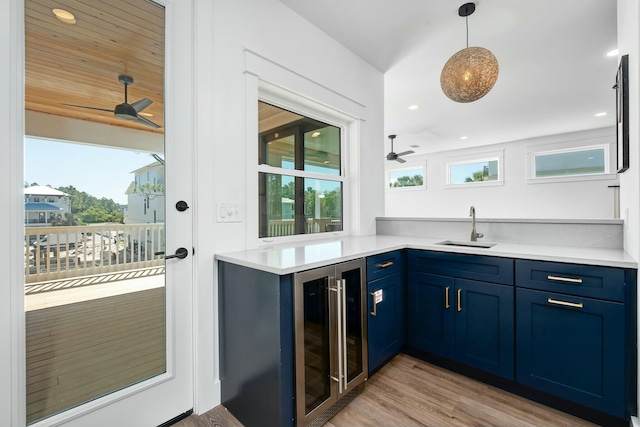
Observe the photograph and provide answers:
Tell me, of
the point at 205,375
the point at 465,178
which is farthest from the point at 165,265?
the point at 465,178

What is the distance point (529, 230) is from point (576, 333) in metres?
0.89

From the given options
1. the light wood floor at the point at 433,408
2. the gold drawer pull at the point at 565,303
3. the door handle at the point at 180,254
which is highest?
the door handle at the point at 180,254

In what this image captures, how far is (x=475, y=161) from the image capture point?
7207mm

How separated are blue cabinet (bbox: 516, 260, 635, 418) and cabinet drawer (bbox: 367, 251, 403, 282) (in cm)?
77

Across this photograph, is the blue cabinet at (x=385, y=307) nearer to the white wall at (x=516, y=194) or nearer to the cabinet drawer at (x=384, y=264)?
the cabinet drawer at (x=384, y=264)

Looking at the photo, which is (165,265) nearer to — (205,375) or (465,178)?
(205,375)

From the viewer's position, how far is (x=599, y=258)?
5.30ft

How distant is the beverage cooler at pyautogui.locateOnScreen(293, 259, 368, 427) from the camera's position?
1.44 metres

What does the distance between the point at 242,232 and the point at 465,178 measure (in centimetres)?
694

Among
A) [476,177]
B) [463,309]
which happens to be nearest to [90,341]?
[463,309]

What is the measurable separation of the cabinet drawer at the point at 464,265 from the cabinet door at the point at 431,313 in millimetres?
60

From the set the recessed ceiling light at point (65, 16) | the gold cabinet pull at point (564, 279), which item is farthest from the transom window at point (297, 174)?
the gold cabinet pull at point (564, 279)

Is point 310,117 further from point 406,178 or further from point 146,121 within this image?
point 406,178

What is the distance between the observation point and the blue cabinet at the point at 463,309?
189 centimetres
